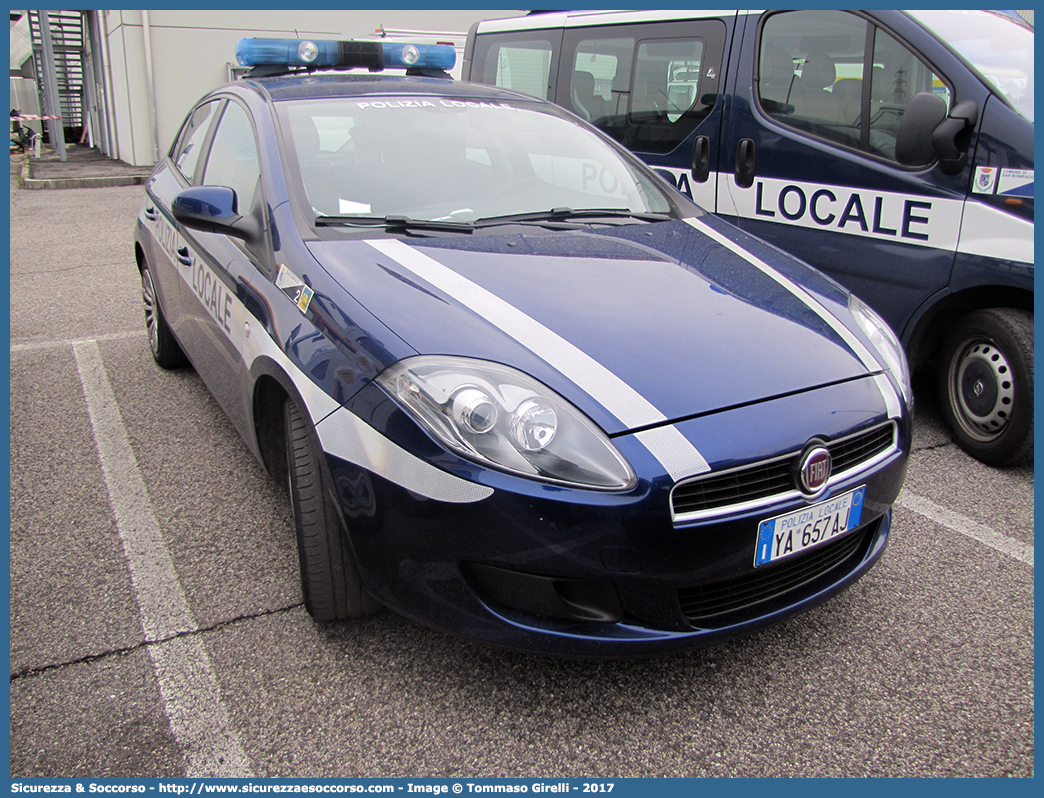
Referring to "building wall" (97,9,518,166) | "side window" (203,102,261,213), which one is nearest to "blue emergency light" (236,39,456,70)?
"side window" (203,102,261,213)

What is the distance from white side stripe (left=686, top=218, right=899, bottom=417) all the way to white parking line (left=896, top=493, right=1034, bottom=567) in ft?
3.29

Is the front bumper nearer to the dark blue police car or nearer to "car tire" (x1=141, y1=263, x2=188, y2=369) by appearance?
the dark blue police car

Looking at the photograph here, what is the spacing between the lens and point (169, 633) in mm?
2328

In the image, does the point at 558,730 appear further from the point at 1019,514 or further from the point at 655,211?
the point at 1019,514

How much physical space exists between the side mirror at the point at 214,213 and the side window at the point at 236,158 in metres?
0.11

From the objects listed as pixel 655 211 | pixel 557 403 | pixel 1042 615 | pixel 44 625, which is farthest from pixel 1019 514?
pixel 44 625

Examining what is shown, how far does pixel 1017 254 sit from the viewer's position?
324 cm

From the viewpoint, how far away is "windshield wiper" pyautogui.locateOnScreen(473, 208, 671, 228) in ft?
8.89

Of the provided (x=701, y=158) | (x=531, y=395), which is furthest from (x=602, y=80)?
(x=531, y=395)

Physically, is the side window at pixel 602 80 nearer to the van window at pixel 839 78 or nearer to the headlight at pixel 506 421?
the van window at pixel 839 78

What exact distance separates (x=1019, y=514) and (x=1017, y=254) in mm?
1007

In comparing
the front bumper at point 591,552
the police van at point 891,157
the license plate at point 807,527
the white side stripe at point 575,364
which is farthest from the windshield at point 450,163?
the license plate at point 807,527

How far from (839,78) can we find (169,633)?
11.8 feet

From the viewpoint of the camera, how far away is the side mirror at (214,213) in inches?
102
